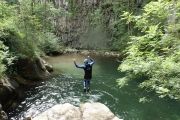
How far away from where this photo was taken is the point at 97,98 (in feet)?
65.6

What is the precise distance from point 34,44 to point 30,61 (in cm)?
169

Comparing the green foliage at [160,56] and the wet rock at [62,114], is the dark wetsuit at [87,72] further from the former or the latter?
the wet rock at [62,114]

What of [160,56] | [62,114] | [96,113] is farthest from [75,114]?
[160,56]

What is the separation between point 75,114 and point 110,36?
110 feet

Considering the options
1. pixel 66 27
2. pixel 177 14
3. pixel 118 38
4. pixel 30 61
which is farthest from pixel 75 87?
pixel 66 27

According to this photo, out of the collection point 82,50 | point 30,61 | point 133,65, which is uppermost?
point 133,65

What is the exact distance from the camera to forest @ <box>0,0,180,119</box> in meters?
11.7

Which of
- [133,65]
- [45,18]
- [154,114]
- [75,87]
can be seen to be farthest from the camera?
[45,18]

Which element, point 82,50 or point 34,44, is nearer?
point 34,44

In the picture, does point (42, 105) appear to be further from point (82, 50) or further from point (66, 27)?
point (66, 27)

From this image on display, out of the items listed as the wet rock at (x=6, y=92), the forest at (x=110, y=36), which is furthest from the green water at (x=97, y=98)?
the forest at (x=110, y=36)

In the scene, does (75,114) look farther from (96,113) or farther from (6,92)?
(6,92)

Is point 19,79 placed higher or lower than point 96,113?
lower

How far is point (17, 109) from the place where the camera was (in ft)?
58.0
